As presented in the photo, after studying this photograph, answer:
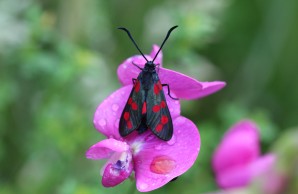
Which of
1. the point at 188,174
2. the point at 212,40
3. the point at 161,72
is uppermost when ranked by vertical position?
the point at 161,72

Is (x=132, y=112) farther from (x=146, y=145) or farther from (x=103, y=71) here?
(x=103, y=71)

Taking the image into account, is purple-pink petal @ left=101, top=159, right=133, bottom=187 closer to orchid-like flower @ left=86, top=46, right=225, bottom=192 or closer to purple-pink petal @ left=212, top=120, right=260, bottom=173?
orchid-like flower @ left=86, top=46, right=225, bottom=192

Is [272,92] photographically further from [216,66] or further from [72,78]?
[72,78]

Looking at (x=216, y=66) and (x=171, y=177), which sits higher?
(x=171, y=177)

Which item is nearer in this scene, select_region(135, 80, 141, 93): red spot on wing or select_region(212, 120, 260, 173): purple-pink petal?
select_region(135, 80, 141, 93): red spot on wing

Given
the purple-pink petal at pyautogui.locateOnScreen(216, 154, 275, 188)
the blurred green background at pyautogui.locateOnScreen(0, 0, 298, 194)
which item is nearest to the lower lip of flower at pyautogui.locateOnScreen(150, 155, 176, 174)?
the purple-pink petal at pyautogui.locateOnScreen(216, 154, 275, 188)

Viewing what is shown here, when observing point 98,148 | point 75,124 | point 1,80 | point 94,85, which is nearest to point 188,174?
point 75,124

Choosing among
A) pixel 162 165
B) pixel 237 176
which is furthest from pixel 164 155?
pixel 237 176
